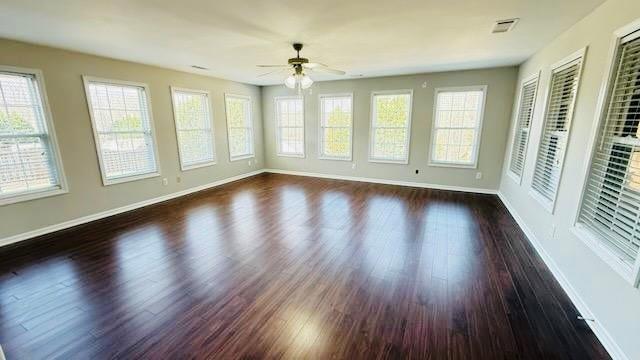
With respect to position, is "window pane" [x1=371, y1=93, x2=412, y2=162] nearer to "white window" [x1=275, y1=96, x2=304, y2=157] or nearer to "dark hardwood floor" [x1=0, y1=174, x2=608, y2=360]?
"white window" [x1=275, y1=96, x2=304, y2=157]

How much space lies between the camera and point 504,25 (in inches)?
109

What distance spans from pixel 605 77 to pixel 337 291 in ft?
9.54

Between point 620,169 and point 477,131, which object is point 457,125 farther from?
point 620,169

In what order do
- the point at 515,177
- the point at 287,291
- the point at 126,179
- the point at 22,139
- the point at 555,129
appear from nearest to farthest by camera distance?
the point at 287,291
the point at 555,129
the point at 22,139
the point at 515,177
the point at 126,179

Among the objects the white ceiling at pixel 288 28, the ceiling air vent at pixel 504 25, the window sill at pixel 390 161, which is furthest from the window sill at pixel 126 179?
the ceiling air vent at pixel 504 25

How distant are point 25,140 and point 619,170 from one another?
633 cm

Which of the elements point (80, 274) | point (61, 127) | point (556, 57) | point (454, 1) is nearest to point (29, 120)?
point (61, 127)

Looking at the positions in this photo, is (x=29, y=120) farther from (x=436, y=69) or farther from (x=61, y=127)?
(x=436, y=69)

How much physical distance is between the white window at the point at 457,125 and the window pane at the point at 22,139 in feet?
22.2

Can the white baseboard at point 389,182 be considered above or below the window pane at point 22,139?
below

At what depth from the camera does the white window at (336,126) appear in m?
6.66

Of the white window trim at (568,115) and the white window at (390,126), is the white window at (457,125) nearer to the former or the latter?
the white window at (390,126)

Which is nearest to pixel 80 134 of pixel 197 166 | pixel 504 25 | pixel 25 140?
pixel 25 140

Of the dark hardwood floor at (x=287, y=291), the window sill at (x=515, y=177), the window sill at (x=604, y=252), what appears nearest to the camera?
the window sill at (x=604, y=252)
